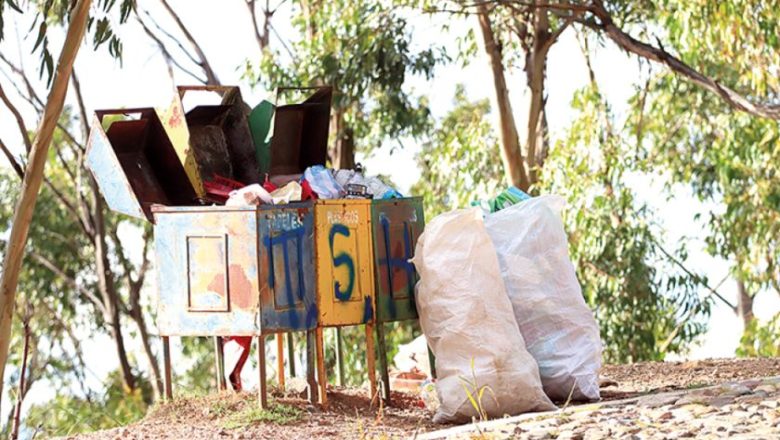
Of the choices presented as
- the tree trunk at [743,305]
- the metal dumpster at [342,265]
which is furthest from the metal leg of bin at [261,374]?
the tree trunk at [743,305]

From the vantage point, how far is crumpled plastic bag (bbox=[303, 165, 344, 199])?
781 cm

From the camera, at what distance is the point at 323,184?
788 centimetres

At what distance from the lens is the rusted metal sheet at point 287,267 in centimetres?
720

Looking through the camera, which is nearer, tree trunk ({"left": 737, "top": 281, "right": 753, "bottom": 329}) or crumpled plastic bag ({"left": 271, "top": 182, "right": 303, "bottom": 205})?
crumpled plastic bag ({"left": 271, "top": 182, "right": 303, "bottom": 205})

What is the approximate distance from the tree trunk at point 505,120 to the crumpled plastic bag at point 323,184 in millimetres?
5361

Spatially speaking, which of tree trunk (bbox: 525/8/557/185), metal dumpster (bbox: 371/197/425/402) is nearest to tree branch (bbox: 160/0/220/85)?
tree trunk (bbox: 525/8/557/185)

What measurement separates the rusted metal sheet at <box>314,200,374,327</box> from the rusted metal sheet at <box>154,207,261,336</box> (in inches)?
18.6

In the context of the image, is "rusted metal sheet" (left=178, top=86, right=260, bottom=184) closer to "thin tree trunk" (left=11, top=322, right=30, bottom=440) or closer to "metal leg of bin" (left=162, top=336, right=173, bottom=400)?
"metal leg of bin" (left=162, top=336, right=173, bottom=400)

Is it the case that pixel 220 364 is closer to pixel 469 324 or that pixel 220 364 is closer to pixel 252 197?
pixel 252 197

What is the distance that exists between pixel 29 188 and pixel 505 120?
21.1 feet

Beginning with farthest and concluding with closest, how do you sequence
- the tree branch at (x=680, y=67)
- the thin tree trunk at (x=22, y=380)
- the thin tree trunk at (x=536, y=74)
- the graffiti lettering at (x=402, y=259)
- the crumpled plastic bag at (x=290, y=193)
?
the thin tree trunk at (x=536, y=74)
the tree branch at (x=680, y=67)
the graffiti lettering at (x=402, y=259)
the crumpled plastic bag at (x=290, y=193)
the thin tree trunk at (x=22, y=380)

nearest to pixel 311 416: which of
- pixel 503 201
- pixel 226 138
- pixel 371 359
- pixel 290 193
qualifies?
pixel 371 359

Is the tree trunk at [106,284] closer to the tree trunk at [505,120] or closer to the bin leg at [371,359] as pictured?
the tree trunk at [505,120]

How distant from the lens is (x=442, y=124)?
750 inches
